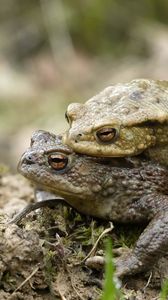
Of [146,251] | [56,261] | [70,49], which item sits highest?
[70,49]

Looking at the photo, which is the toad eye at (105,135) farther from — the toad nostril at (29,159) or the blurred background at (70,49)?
Answer: the blurred background at (70,49)

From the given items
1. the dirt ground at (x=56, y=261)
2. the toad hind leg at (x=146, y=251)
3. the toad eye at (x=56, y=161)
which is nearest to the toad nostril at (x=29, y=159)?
the toad eye at (x=56, y=161)

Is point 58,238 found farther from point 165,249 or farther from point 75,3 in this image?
point 75,3

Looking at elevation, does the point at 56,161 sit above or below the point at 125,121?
below

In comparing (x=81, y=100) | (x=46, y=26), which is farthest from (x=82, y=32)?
(x=81, y=100)

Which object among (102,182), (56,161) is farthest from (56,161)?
(102,182)

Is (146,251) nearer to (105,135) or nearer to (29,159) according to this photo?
(105,135)
